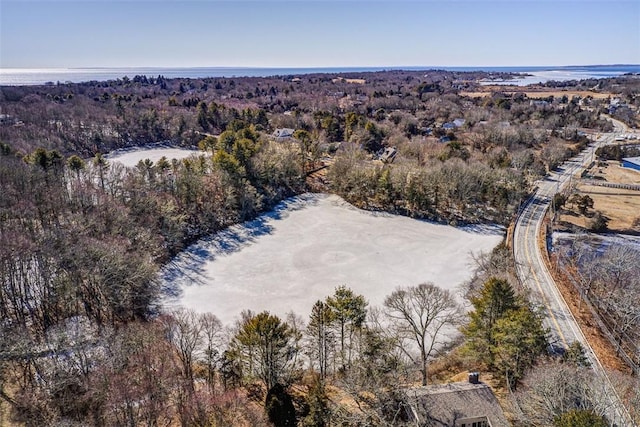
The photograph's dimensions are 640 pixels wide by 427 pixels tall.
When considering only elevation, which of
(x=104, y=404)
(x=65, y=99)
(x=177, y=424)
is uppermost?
(x=65, y=99)

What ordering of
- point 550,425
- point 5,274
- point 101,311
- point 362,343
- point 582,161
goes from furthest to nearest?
point 582,161 < point 101,311 < point 5,274 < point 362,343 < point 550,425

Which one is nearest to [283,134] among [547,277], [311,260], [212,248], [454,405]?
[212,248]

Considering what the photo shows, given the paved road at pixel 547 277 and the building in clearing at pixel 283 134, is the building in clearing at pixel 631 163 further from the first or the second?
the building in clearing at pixel 283 134

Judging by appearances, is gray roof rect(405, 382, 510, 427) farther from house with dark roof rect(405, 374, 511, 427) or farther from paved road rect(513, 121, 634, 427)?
paved road rect(513, 121, 634, 427)

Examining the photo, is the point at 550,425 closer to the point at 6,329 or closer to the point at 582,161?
the point at 6,329

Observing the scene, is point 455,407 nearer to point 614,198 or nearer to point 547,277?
point 547,277

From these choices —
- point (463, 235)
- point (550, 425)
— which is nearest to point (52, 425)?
point (550, 425)

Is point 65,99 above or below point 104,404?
above
